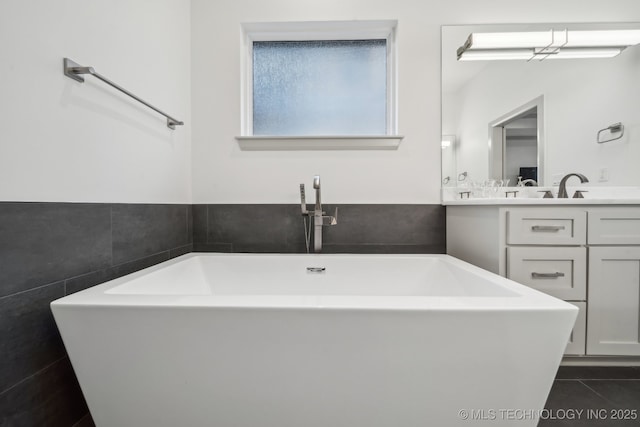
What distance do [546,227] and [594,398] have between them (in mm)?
765

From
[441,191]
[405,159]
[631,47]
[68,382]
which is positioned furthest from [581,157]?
[68,382]

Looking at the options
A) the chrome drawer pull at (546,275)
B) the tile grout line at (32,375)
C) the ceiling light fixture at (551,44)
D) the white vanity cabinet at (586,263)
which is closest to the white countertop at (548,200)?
the white vanity cabinet at (586,263)

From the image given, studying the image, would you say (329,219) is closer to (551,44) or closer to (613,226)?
(613,226)

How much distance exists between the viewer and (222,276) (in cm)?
153

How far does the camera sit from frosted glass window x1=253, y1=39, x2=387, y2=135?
1920mm

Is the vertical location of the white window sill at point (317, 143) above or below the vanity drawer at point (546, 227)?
above

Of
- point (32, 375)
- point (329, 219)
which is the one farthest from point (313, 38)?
point (32, 375)

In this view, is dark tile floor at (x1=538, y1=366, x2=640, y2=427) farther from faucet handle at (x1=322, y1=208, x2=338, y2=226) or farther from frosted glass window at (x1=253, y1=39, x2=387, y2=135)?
frosted glass window at (x1=253, y1=39, x2=387, y2=135)

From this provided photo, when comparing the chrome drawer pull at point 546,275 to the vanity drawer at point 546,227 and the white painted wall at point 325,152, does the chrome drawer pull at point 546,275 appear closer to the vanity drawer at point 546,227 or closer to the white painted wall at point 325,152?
the vanity drawer at point 546,227

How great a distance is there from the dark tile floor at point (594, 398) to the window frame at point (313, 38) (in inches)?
59.0

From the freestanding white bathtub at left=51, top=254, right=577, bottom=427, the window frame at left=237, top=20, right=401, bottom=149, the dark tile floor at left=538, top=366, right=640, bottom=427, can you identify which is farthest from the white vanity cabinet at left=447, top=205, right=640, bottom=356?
the window frame at left=237, top=20, right=401, bottom=149

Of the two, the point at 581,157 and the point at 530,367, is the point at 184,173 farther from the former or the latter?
the point at 581,157

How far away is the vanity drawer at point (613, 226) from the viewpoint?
134 centimetres

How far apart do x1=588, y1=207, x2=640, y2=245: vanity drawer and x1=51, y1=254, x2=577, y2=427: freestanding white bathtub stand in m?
0.90
